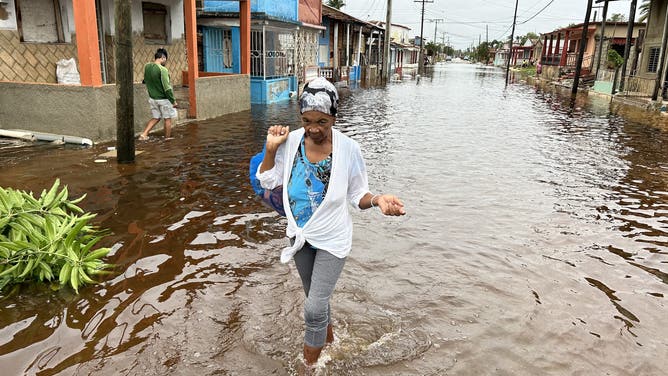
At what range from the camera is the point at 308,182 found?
2826mm

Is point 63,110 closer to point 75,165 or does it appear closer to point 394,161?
point 75,165

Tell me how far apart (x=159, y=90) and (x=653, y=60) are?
93.5 feet

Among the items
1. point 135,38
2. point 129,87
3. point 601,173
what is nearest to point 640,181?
point 601,173

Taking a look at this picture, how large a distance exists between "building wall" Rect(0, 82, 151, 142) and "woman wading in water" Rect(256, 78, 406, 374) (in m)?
7.94

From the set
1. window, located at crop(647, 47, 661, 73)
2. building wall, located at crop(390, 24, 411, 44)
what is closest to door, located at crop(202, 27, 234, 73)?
window, located at crop(647, 47, 661, 73)

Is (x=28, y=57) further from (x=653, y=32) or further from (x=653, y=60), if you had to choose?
(x=653, y=32)

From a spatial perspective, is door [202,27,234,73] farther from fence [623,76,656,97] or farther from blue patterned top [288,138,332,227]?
fence [623,76,656,97]

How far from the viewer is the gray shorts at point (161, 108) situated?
33.0 feet

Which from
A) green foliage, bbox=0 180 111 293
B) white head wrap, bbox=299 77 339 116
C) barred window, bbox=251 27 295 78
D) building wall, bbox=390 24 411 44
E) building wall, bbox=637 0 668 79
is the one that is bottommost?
green foliage, bbox=0 180 111 293

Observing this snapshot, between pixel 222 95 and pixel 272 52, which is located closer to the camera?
pixel 222 95

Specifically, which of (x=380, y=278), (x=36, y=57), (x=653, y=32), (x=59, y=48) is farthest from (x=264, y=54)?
(x=653, y=32)

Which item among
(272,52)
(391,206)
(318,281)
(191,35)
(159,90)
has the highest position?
(191,35)

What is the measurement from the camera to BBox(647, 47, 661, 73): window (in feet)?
88.5

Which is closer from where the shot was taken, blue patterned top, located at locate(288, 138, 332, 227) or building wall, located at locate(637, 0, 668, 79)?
blue patterned top, located at locate(288, 138, 332, 227)
